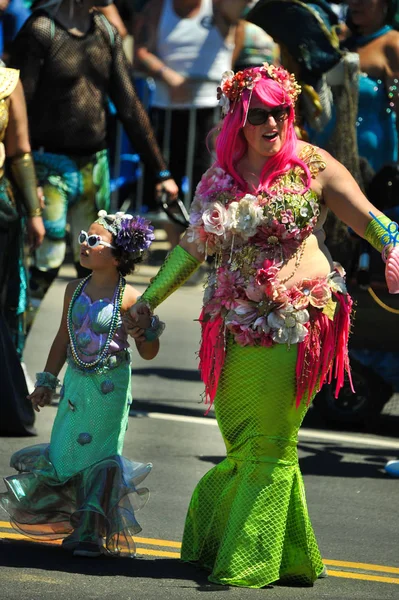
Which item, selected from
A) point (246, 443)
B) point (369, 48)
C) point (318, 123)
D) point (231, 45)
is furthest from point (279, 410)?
point (231, 45)

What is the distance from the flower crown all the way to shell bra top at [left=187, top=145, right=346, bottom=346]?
0.79ft

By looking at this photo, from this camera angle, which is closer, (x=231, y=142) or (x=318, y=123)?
(x=231, y=142)

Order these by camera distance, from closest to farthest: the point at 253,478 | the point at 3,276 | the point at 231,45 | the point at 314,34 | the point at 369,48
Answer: the point at 253,478, the point at 3,276, the point at 314,34, the point at 369,48, the point at 231,45

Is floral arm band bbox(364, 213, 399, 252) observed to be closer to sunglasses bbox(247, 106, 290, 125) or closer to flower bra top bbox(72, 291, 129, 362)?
sunglasses bbox(247, 106, 290, 125)

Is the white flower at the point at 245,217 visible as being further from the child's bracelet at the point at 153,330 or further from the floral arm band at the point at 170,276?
the child's bracelet at the point at 153,330

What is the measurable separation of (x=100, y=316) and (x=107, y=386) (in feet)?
0.91

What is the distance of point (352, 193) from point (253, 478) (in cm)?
110

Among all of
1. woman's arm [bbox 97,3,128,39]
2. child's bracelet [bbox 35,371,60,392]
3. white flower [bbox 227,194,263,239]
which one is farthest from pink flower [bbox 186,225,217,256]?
woman's arm [bbox 97,3,128,39]

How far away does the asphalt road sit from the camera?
18.3ft

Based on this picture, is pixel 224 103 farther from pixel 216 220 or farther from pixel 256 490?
pixel 256 490

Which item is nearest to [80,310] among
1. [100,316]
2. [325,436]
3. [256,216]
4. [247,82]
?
[100,316]

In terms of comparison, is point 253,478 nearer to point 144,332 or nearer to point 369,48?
point 144,332

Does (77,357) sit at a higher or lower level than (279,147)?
lower

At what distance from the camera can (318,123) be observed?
29.3 ft
